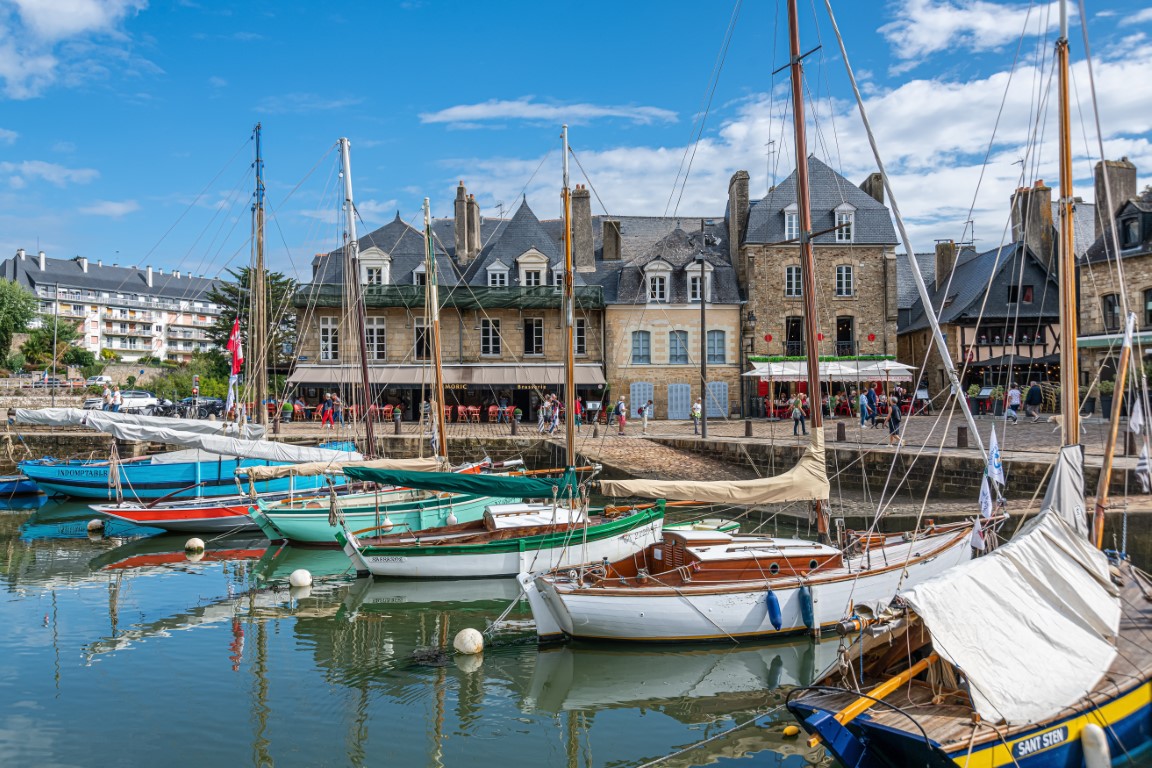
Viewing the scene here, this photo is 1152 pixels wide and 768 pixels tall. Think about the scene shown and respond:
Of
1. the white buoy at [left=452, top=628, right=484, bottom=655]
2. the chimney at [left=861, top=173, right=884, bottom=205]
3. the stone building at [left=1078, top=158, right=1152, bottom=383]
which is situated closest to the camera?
the white buoy at [left=452, top=628, right=484, bottom=655]

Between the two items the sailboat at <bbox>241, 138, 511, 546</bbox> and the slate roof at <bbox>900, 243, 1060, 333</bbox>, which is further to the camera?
the slate roof at <bbox>900, 243, 1060, 333</bbox>

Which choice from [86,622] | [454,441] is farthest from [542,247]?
[86,622]

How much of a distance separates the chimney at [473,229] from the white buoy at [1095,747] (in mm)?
35390

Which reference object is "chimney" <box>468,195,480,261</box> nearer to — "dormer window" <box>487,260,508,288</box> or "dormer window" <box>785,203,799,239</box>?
"dormer window" <box>487,260,508,288</box>

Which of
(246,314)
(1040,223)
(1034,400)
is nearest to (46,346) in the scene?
(246,314)

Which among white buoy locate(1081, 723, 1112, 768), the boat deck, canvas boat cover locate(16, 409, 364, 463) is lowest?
white buoy locate(1081, 723, 1112, 768)

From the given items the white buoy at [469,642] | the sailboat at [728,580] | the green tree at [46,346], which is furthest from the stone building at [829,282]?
the green tree at [46,346]

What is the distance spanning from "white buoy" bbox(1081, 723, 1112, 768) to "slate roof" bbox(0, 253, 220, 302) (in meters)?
78.9

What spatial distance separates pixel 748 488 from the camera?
1233cm

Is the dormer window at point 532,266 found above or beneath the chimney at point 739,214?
beneath

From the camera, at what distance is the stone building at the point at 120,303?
279 ft

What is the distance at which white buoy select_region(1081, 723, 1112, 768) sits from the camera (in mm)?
6762

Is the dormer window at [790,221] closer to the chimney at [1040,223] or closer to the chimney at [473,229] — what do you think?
the chimney at [1040,223]

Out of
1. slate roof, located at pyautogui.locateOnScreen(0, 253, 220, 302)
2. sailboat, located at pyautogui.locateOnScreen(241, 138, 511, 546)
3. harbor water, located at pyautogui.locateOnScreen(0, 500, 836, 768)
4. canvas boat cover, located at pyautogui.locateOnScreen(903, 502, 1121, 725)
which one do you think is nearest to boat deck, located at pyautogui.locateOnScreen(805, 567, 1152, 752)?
canvas boat cover, located at pyautogui.locateOnScreen(903, 502, 1121, 725)
